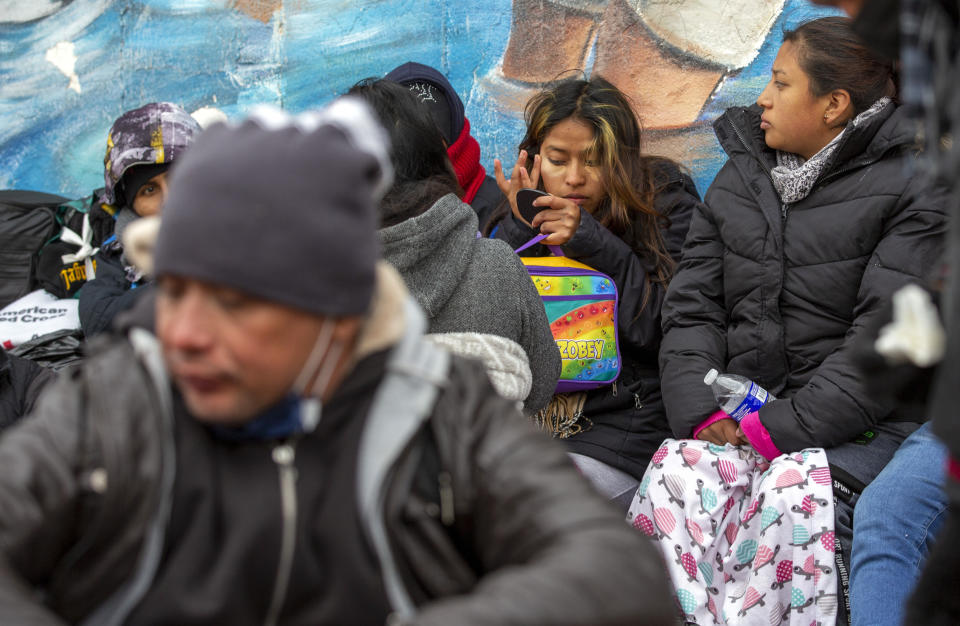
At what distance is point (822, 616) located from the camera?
2850 millimetres

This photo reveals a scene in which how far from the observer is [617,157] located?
400 cm

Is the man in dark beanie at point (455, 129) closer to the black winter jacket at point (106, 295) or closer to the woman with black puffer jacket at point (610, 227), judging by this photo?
the woman with black puffer jacket at point (610, 227)

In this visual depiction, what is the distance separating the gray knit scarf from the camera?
130 inches

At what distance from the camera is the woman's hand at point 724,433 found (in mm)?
3367

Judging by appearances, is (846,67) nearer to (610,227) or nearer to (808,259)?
(808,259)

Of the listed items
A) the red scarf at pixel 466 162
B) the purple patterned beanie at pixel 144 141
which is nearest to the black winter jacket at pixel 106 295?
the purple patterned beanie at pixel 144 141

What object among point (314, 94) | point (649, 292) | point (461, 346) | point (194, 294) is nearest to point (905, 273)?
point (649, 292)

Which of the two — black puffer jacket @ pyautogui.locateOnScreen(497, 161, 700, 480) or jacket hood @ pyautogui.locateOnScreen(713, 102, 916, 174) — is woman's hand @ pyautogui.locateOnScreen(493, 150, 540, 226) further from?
jacket hood @ pyautogui.locateOnScreen(713, 102, 916, 174)

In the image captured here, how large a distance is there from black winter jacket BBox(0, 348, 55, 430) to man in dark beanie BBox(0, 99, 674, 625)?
2.04 m

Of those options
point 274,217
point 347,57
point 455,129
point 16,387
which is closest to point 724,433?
point 455,129

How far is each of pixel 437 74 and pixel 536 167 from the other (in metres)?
0.72

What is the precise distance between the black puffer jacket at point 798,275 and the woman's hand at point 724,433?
0.06 m

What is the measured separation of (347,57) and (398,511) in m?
3.71

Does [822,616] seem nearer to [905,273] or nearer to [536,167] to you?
[905,273]
